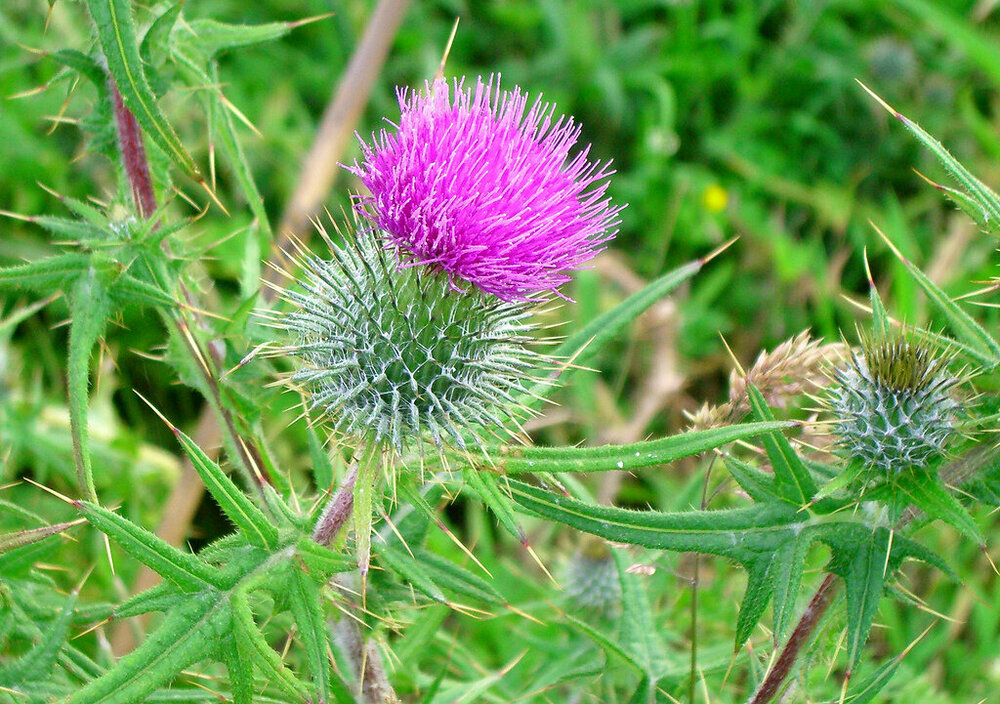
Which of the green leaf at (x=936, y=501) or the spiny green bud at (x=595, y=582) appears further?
the spiny green bud at (x=595, y=582)

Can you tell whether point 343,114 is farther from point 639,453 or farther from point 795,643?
point 795,643

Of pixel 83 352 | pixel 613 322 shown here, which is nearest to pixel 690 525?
pixel 613 322

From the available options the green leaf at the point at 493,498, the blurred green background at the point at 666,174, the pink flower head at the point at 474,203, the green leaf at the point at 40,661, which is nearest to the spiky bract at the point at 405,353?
the pink flower head at the point at 474,203

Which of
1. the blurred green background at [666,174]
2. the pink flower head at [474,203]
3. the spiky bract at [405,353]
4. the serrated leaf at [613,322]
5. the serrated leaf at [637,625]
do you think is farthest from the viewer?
the blurred green background at [666,174]

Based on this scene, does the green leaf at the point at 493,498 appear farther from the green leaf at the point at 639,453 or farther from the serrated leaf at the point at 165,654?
the serrated leaf at the point at 165,654

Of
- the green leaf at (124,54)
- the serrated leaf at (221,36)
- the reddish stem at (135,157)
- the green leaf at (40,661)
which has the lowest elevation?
the green leaf at (40,661)
